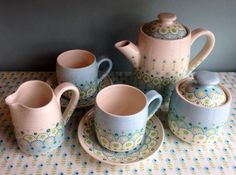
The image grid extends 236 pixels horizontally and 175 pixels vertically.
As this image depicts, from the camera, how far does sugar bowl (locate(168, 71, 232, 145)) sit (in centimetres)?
53

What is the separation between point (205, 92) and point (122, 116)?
0.54 ft

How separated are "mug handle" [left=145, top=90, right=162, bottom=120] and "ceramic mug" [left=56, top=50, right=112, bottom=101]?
0.51ft

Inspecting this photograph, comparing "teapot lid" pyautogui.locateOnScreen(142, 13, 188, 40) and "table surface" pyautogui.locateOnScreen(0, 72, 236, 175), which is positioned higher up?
"teapot lid" pyautogui.locateOnScreen(142, 13, 188, 40)

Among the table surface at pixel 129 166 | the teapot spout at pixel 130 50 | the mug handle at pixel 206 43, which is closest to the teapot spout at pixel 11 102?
the table surface at pixel 129 166

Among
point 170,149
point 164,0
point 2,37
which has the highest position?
point 164,0

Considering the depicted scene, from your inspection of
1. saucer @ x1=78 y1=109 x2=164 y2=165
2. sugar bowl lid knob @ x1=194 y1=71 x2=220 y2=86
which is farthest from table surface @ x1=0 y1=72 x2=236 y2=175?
sugar bowl lid knob @ x1=194 y1=71 x2=220 y2=86

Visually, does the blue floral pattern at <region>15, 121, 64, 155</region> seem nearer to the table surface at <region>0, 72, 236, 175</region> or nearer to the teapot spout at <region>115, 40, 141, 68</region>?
the table surface at <region>0, 72, 236, 175</region>

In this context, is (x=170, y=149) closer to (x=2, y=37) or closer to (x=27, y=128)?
(x=27, y=128)

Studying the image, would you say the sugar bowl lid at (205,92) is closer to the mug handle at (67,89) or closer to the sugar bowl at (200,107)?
the sugar bowl at (200,107)

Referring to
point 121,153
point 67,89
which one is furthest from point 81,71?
point 121,153

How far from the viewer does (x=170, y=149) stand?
586mm

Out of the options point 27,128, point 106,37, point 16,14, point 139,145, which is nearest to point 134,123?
point 139,145

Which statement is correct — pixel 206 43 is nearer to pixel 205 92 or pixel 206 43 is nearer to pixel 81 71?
pixel 205 92

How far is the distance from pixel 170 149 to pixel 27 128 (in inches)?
11.1
